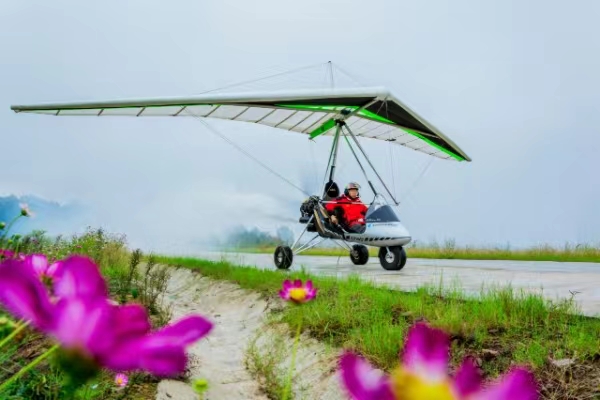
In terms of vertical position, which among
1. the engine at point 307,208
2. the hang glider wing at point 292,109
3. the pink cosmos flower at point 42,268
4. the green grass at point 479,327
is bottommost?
the green grass at point 479,327

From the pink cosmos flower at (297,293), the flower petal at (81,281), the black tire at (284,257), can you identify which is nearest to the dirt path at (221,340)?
the black tire at (284,257)

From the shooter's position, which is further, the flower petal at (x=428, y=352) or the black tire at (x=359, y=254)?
the black tire at (x=359, y=254)

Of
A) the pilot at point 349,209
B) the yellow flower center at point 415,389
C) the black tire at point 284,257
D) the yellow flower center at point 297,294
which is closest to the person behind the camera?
the yellow flower center at point 415,389

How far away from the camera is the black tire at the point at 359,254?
1138 cm

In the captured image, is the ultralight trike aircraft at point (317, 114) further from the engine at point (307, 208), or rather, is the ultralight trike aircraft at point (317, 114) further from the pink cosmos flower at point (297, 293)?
the pink cosmos flower at point (297, 293)

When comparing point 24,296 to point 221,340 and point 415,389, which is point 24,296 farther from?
point 221,340

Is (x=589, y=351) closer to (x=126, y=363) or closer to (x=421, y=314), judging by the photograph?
(x=421, y=314)

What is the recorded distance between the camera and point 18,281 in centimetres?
40

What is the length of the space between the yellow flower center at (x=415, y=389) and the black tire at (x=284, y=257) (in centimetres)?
902

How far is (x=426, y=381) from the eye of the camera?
35cm

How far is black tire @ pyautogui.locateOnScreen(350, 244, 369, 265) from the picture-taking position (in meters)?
11.4

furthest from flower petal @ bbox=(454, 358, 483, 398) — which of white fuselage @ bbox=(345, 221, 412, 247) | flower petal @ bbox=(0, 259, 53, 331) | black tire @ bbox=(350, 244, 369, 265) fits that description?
black tire @ bbox=(350, 244, 369, 265)

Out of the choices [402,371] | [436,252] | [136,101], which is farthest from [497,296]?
[436,252]

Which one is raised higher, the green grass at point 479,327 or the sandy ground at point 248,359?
the green grass at point 479,327
